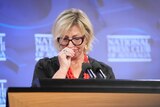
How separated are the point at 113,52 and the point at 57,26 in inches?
47.6

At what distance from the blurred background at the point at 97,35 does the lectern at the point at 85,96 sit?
1937 mm

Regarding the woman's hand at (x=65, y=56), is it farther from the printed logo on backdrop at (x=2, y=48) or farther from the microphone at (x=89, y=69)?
the printed logo on backdrop at (x=2, y=48)

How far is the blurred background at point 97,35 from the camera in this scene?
2.79 meters

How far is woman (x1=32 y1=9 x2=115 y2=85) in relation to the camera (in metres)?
1.70

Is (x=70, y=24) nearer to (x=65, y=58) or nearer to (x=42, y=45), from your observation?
(x=65, y=58)

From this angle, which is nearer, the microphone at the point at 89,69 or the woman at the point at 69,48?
the microphone at the point at 89,69

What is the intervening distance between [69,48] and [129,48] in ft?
4.23

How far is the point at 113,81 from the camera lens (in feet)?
2.94

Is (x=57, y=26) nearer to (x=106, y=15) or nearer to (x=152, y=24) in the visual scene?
(x=106, y=15)

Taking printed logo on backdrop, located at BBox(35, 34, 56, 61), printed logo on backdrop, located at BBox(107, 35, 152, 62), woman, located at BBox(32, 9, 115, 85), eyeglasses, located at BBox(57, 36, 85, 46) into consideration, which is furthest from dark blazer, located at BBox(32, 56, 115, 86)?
printed logo on backdrop, located at BBox(107, 35, 152, 62)

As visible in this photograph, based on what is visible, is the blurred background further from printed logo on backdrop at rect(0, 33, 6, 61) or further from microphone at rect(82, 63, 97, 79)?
microphone at rect(82, 63, 97, 79)

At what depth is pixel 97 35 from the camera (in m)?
2.88

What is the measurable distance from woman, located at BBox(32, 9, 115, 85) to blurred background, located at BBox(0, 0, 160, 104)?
1030mm

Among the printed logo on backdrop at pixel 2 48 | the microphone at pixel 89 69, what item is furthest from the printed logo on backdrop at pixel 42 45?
the microphone at pixel 89 69
